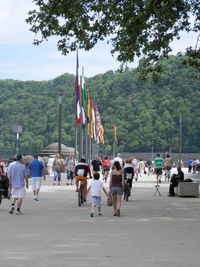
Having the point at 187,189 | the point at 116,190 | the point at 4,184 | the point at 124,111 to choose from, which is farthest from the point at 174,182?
the point at 124,111

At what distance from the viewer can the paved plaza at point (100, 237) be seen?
29.9 ft

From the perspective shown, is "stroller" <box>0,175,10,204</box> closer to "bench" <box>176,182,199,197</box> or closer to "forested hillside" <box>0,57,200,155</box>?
"bench" <box>176,182,199,197</box>

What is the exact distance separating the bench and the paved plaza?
19.8 ft

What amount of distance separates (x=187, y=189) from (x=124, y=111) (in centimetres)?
14024

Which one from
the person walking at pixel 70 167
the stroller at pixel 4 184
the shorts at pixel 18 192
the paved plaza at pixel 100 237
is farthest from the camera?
the person walking at pixel 70 167

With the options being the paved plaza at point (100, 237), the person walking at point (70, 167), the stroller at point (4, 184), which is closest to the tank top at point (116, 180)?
the paved plaza at point (100, 237)

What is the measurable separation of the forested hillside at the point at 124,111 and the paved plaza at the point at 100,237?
137 meters

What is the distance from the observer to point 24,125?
564 feet

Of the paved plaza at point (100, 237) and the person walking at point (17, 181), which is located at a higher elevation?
the person walking at point (17, 181)

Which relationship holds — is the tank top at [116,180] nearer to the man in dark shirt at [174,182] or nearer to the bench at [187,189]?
the bench at [187,189]

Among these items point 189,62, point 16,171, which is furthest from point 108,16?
point 16,171

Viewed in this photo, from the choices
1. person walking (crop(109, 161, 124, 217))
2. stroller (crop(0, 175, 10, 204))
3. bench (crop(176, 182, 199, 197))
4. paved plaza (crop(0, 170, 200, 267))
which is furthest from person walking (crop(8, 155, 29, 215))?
bench (crop(176, 182, 199, 197))

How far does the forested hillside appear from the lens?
157500mm

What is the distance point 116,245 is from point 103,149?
489ft
